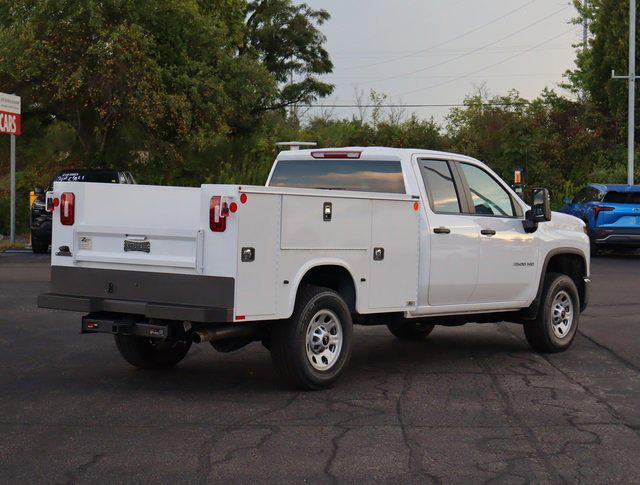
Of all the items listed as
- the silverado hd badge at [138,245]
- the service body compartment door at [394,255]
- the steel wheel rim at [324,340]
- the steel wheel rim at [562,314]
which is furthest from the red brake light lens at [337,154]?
the steel wheel rim at [562,314]

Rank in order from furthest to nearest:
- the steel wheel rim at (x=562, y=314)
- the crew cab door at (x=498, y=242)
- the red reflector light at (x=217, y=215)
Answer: the steel wheel rim at (x=562, y=314), the crew cab door at (x=498, y=242), the red reflector light at (x=217, y=215)

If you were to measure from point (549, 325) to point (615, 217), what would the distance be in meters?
15.0

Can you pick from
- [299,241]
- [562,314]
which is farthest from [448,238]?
[562,314]

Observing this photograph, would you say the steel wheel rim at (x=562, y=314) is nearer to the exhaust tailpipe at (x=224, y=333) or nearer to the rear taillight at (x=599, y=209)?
the exhaust tailpipe at (x=224, y=333)

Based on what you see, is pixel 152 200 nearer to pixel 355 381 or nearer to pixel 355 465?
pixel 355 381

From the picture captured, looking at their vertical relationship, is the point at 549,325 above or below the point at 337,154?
below

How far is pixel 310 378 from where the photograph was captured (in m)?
8.25

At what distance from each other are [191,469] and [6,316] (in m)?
7.58

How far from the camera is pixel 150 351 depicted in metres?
9.28

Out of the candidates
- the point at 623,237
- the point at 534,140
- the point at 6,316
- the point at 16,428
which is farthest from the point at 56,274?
the point at 534,140

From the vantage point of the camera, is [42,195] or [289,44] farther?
[289,44]

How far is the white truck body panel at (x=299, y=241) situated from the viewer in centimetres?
772

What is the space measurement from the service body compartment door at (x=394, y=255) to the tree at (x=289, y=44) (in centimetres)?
3596

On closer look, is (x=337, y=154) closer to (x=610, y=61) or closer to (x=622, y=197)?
(x=622, y=197)
